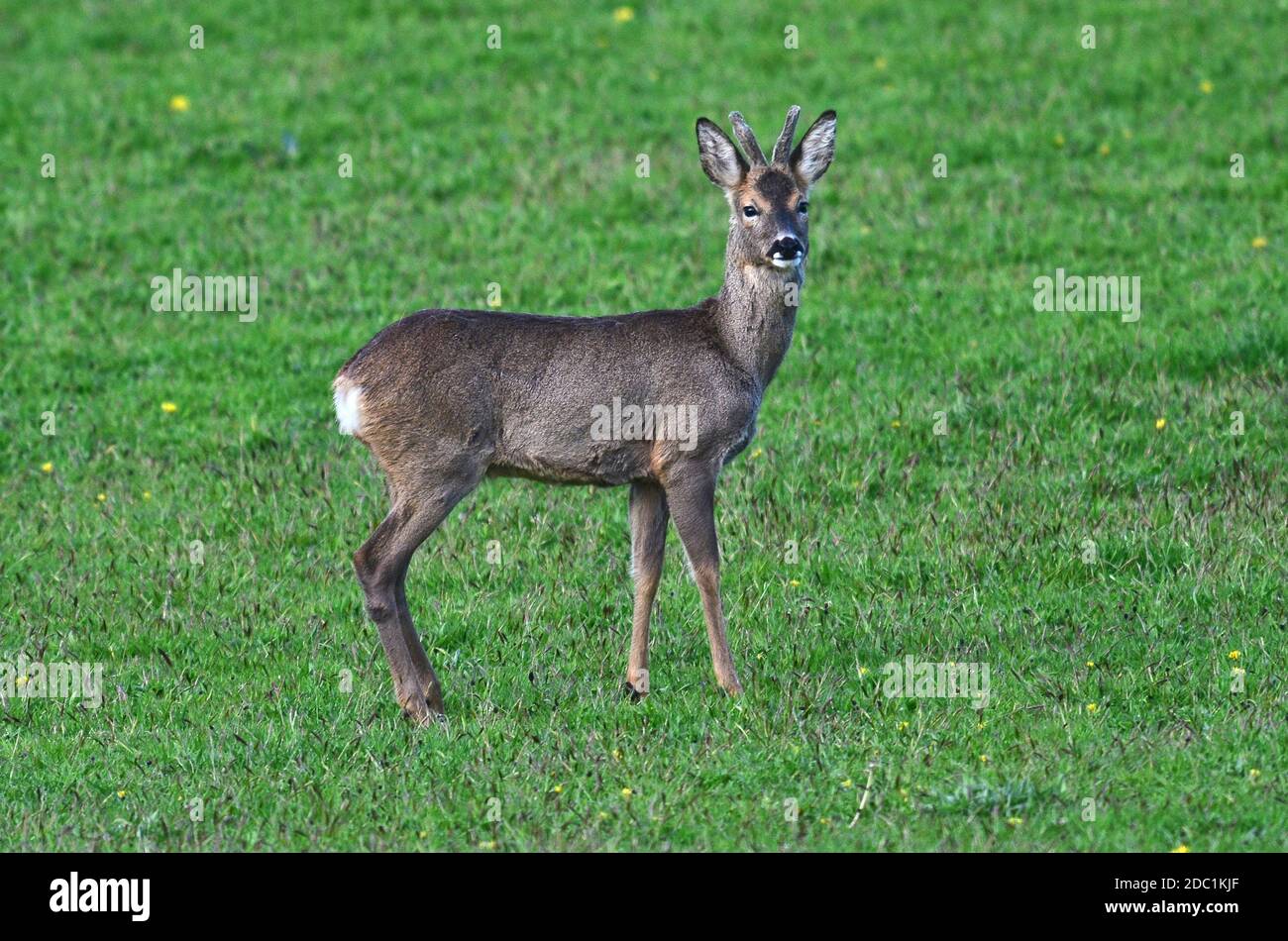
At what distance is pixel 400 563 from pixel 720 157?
2.13 metres

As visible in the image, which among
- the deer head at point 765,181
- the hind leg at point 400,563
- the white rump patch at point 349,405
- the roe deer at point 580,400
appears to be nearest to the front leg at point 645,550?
the roe deer at point 580,400

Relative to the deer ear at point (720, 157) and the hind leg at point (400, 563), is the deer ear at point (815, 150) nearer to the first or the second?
the deer ear at point (720, 157)

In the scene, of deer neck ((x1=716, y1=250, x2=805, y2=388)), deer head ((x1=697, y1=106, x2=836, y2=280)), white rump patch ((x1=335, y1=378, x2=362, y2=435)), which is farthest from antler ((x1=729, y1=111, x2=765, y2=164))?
white rump patch ((x1=335, y1=378, x2=362, y2=435))

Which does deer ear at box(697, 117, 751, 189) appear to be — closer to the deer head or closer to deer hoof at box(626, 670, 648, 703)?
the deer head

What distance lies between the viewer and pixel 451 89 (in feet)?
52.0

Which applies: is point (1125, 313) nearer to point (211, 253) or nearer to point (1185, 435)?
point (1185, 435)

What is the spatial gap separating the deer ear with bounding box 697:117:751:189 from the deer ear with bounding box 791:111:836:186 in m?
0.22

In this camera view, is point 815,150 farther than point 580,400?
Yes

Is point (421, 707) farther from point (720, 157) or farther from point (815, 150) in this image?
point (815, 150)

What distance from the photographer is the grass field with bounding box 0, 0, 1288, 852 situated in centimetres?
670

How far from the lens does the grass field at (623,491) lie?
670 cm

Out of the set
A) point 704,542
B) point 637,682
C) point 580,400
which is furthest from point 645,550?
point 580,400

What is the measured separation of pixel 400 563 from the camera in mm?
7551
